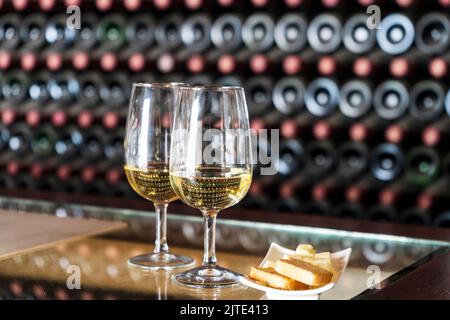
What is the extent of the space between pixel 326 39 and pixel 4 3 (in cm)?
100

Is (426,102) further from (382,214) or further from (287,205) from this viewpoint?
(287,205)

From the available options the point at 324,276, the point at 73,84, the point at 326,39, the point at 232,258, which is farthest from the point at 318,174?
the point at 324,276

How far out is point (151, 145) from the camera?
2.62 ft

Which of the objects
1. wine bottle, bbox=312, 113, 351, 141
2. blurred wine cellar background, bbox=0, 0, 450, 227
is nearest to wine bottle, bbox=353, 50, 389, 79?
blurred wine cellar background, bbox=0, 0, 450, 227

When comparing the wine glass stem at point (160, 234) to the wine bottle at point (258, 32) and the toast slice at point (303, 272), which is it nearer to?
the toast slice at point (303, 272)

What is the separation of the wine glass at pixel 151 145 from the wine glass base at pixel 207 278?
6 cm

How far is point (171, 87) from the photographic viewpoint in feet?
2.66

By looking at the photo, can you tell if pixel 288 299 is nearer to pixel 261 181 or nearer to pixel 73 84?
pixel 261 181

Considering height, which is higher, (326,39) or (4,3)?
(4,3)

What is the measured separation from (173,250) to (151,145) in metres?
0.13

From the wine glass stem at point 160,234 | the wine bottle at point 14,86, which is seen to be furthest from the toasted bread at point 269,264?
the wine bottle at point 14,86

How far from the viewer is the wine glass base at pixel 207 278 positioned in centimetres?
→ 71

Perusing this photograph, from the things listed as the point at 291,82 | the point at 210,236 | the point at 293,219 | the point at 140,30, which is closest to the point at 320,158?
the point at 291,82
